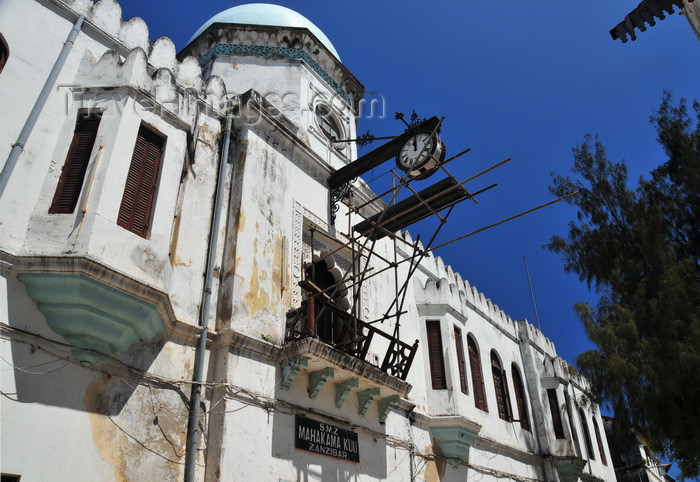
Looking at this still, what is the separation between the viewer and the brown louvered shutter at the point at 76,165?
6.33 meters

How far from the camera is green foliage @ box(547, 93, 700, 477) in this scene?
11500mm

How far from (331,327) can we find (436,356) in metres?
3.50

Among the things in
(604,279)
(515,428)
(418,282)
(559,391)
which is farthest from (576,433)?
(418,282)

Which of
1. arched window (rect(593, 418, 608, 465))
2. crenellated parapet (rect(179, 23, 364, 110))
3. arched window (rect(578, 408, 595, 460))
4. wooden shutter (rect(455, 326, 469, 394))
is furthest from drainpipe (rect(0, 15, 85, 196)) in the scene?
arched window (rect(593, 418, 608, 465))

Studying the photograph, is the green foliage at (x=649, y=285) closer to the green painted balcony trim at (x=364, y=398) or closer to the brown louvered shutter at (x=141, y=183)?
the green painted balcony trim at (x=364, y=398)

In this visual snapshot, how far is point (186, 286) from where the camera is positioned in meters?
7.57

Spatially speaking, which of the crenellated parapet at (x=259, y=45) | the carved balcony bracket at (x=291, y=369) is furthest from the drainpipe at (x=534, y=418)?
the crenellated parapet at (x=259, y=45)

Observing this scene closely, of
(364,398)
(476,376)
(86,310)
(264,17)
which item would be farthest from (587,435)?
(86,310)

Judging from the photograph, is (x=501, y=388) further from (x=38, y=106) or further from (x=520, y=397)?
(x=38, y=106)

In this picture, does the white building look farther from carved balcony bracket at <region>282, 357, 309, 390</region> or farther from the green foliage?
the green foliage

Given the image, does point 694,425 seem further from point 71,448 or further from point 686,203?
point 71,448

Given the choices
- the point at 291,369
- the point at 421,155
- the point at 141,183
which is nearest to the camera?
the point at 141,183

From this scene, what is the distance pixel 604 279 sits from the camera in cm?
1490

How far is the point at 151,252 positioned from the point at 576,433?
16.1 metres
